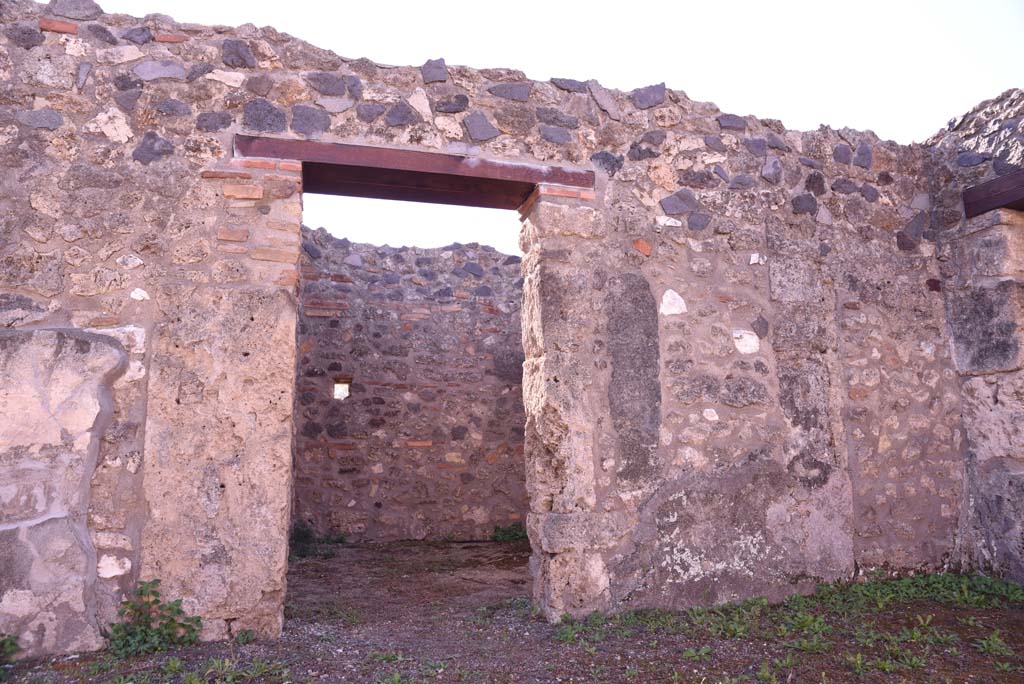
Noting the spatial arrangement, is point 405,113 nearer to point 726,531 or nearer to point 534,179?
point 534,179

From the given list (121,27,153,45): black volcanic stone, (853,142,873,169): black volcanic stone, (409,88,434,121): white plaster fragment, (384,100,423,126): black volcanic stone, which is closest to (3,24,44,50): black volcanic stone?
(121,27,153,45): black volcanic stone

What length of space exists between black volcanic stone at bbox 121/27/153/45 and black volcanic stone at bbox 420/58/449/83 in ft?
4.18

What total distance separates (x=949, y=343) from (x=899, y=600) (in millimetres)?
1577

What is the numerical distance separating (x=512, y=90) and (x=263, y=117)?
124 cm

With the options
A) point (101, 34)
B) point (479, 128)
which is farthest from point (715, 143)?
point (101, 34)

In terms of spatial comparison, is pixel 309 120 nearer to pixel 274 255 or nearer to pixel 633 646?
pixel 274 255

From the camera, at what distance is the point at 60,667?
9.34 feet

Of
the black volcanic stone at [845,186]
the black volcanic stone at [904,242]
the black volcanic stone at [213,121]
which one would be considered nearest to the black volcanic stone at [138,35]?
the black volcanic stone at [213,121]

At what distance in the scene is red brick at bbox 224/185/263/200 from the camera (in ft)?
11.2

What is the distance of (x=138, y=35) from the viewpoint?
3459 millimetres

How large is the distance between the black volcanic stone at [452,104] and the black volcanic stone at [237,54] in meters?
0.89

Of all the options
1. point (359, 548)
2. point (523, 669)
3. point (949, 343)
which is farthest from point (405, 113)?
point (359, 548)

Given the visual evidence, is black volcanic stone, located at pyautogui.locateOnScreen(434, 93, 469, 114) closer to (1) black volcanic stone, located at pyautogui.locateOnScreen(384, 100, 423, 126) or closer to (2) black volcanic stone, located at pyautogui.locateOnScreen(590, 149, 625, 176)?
(1) black volcanic stone, located at pyautogui.locateOnScreen(384, 100, 423, 126)

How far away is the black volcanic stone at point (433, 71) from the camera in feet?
12.3
